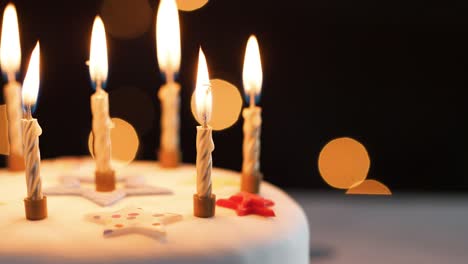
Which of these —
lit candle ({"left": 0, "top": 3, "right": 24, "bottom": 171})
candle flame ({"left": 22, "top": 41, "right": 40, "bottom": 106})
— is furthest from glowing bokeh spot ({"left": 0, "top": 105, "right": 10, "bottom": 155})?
candle flame ({"left": 22, "top": 41, "right": 40, "bottom": 106})

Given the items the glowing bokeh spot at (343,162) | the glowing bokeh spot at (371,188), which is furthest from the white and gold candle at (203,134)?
the glowing bokeh spot at (371,188)

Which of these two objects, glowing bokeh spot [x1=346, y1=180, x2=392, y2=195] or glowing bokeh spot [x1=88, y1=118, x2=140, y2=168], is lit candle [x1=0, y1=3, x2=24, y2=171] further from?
glowing bokeh spot [x1=346, y1=180, x2=392, y2=195]

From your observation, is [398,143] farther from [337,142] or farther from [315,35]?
[315,35]

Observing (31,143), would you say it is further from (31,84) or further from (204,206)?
(204,206)

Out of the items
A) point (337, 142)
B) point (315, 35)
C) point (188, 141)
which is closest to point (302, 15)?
point (315, 35)

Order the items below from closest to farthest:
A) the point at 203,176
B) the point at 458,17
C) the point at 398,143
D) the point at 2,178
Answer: the point at 203,176 < the point at 2,178 < the point at 458,17 < the point at 398,143

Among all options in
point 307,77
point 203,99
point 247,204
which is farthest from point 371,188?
point 203,99
